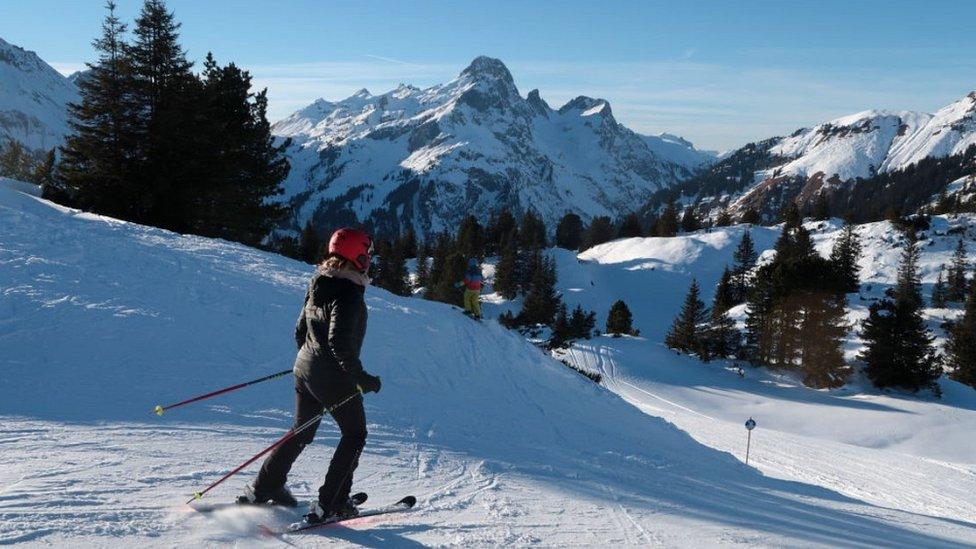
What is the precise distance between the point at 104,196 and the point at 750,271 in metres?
60.5

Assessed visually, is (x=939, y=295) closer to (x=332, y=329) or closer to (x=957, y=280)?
(x=957, y=280)

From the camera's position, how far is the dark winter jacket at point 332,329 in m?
4.38

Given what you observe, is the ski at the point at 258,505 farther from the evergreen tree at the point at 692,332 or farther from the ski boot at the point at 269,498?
the evergreen tree at the point at 692,332

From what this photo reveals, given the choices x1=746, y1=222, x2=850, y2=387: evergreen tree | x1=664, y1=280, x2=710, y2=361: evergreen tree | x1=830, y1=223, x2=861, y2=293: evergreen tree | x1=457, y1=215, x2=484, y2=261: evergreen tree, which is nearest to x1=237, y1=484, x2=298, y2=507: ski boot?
x1=746, y1=222, x2=850, y2=387: evergreen tree

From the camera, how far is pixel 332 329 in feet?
14.3

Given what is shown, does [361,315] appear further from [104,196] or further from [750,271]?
[750,271]

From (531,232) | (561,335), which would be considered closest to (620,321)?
(561,335)

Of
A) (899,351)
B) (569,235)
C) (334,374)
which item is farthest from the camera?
(569,235)

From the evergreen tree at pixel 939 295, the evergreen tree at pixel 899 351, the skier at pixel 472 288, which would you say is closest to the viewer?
the skier at pixel 472 288

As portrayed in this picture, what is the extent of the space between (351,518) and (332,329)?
168 cm

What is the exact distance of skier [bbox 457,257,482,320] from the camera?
17078 millimetres

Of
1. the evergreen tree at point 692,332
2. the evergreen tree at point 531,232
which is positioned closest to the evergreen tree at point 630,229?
the evergreen tree at point 531,232

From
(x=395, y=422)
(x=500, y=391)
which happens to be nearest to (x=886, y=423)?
(x=500, y=391)

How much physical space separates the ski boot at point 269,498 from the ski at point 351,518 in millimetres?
343
